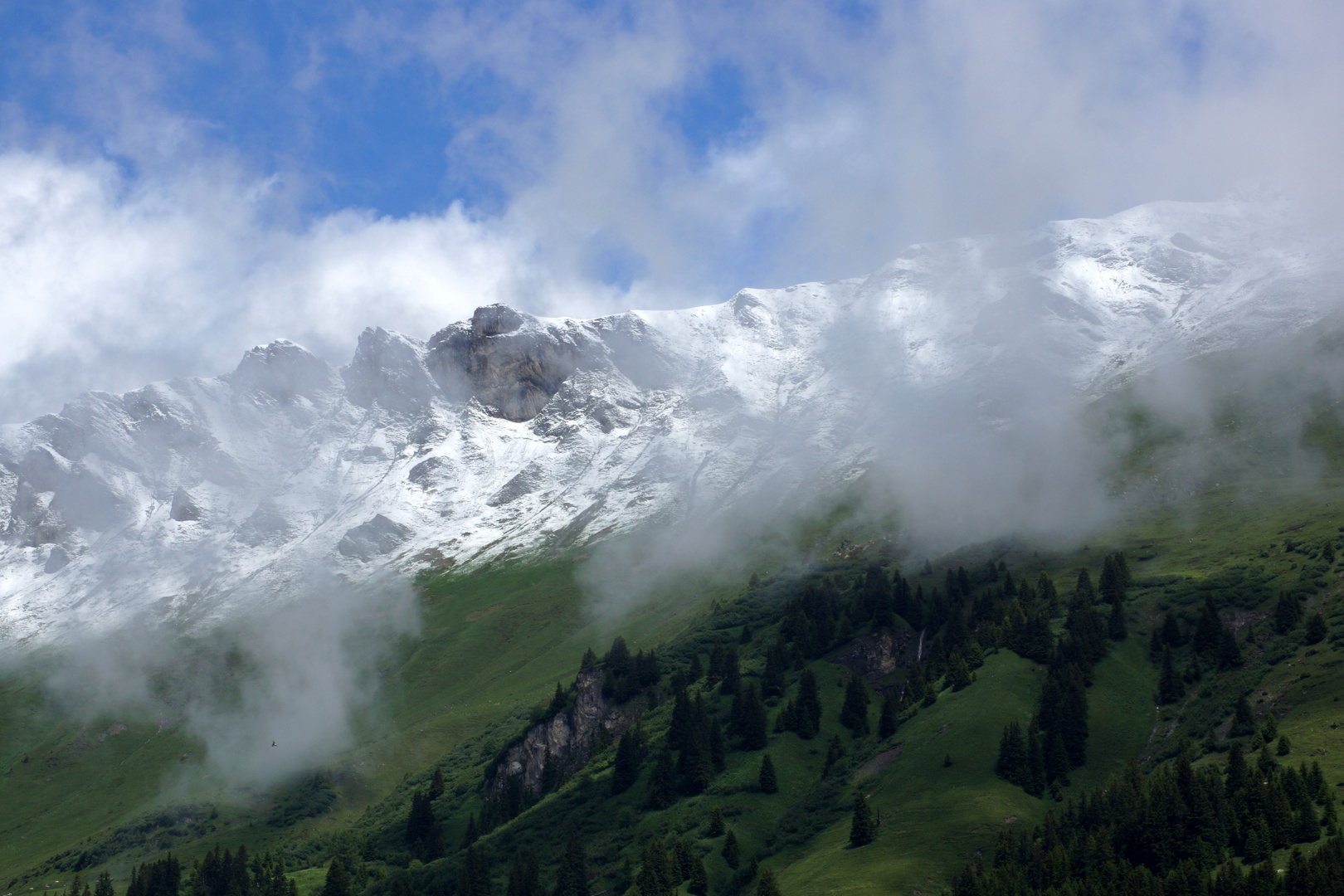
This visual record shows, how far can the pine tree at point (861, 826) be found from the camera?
14062cm

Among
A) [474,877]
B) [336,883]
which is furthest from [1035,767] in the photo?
[336,883]

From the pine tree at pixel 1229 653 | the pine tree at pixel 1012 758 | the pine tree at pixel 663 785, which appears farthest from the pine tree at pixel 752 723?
the pine tree at pixel 1229 653

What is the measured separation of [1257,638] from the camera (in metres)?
160

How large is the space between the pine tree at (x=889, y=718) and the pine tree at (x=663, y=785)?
124 feet

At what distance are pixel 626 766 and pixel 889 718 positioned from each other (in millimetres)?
51640

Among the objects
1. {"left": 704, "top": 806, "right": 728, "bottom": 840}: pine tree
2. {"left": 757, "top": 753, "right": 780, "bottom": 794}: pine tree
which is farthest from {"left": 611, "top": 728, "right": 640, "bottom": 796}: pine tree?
{"left": 704, "top": 806, "right": 728, "bottom": 840}: pine tree

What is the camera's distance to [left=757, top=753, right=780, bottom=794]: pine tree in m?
171

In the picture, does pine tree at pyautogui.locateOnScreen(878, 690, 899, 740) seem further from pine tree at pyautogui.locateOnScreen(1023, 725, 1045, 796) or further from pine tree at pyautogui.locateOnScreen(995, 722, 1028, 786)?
pine tree at pyautogui.locateOnScreen(1023, 725, 1045, 796)

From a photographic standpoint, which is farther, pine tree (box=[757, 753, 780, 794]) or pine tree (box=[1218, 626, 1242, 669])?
pine tree (box=[757, 753, 780, 794])

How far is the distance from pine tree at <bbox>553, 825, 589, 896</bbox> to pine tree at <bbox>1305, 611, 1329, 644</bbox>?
115m

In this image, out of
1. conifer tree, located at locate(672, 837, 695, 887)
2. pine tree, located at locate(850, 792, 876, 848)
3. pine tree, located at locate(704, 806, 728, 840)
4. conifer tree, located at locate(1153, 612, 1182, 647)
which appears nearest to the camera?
pine tree, located at locate(850, 792, 876, 848)

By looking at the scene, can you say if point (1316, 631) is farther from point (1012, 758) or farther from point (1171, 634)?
point (1012, 758)

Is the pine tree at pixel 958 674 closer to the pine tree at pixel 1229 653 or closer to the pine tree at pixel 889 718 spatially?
the pine tree at pixel 889 718

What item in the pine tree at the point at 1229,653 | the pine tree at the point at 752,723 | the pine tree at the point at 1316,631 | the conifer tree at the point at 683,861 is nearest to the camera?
the conifer tree at the point at 683,861
